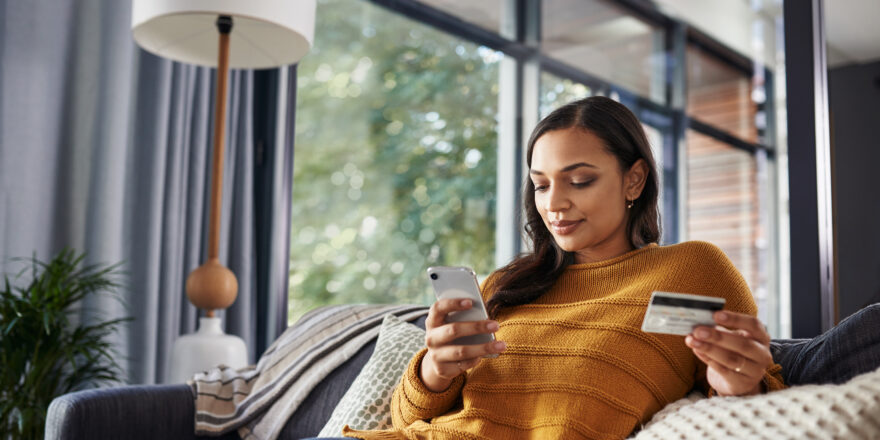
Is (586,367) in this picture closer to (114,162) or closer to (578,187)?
(578,187)

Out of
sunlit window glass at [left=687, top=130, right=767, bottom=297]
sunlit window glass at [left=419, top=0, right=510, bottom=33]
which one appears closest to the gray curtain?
sunlit window glass at [left=419, top=0, right=510, bottom=33]

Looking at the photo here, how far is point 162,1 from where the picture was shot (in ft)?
7.47

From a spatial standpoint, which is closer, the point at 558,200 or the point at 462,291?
the point at 462,291

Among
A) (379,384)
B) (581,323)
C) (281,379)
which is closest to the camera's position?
(581,323)

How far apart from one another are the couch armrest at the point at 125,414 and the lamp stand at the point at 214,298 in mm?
364

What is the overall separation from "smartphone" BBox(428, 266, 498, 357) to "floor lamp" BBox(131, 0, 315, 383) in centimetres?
134

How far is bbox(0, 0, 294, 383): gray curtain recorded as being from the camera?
247 centimetres

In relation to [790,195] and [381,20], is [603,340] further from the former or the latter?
[381,20]

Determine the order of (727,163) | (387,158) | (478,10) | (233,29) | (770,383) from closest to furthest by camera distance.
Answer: (770,383), (233,29), (387,158), (478,10), (727,163)

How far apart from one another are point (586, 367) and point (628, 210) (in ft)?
1.16

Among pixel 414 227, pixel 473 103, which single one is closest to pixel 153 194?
pixel 414 227

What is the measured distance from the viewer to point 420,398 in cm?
131

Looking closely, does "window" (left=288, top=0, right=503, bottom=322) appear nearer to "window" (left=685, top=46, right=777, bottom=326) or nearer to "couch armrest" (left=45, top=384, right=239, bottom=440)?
"window" (left=685, top=46, right=777, bottom=326)

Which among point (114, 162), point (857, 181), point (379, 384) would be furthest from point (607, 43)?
point (379, 384)
